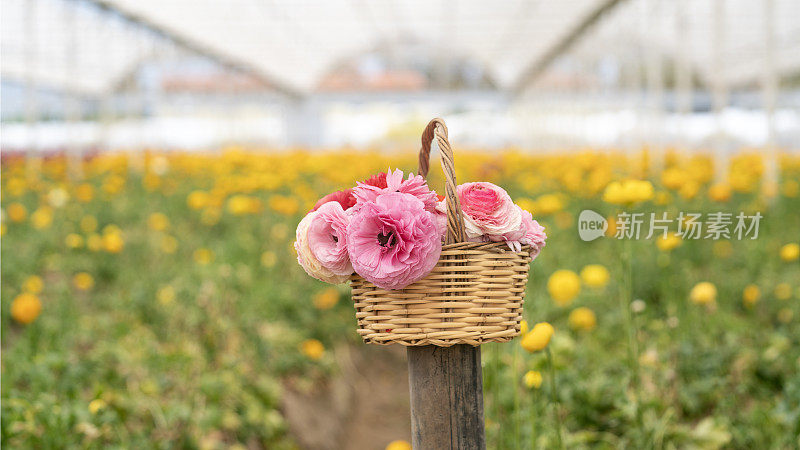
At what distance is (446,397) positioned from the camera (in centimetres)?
103

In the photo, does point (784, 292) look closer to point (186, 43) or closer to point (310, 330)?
point (310, 330)

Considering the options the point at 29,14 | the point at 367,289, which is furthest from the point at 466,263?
the point at 29,14

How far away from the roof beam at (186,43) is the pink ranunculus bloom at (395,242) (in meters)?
8.42

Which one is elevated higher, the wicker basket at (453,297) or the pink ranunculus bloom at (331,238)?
the pink ranunculus bloom at (331,238)

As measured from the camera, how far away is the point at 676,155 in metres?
6.49

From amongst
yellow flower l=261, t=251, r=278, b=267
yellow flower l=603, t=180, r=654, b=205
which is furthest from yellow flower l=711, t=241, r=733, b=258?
yellow flower l=603, t=180, r=654, b=205

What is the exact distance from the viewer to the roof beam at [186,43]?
8873 mm

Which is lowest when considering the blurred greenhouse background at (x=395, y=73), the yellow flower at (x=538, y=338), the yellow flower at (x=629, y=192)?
the yellow flower at (x=538, y=338)

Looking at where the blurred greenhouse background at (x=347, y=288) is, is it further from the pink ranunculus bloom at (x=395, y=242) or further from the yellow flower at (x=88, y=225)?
the pink ranunculus bloom at (x=395, y=242)

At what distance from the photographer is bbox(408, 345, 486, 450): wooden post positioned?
3.36ft

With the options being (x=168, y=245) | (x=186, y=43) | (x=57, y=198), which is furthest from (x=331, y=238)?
(x=186, y=43)

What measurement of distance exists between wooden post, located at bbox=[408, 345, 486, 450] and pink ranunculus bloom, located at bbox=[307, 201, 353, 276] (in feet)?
0.53

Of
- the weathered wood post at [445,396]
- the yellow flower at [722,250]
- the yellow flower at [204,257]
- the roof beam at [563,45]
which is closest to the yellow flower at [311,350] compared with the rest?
the yellow flower at [204,257]
